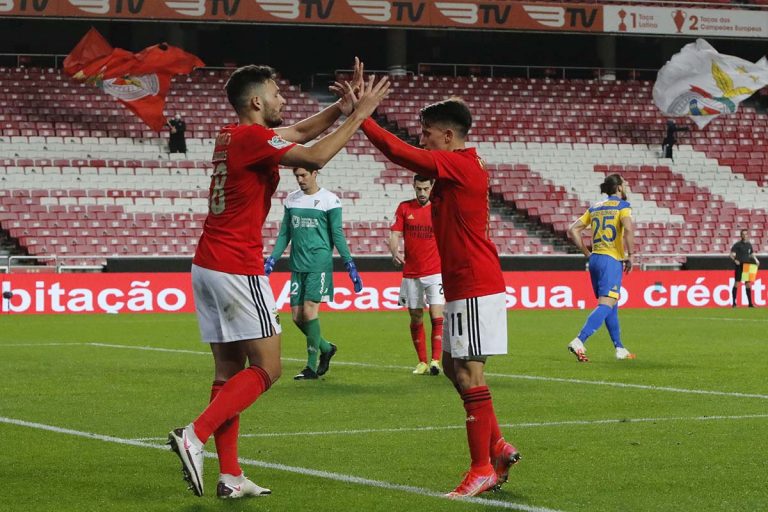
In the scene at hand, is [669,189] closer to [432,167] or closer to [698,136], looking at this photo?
[698,136]

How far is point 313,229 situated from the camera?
13.4m

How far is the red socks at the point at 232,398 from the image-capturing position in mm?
6355

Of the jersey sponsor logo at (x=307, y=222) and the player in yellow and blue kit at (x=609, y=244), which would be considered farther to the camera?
the player in yellow and blue kit at (x=609, y=244)

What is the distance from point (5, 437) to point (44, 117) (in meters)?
28.3

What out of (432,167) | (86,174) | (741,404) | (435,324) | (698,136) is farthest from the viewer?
(698,136)

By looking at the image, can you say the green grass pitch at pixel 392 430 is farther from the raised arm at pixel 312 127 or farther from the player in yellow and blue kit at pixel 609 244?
the raised arm at pixel 312 127

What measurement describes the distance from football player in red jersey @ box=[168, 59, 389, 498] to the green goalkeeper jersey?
6568 mm

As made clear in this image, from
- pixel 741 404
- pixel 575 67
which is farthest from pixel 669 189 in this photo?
pixel 741 404

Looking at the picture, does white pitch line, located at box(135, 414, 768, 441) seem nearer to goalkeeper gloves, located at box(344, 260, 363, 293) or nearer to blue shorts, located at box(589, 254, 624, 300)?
goalkeeper gloves, located at box(344, 260, 363, 293)

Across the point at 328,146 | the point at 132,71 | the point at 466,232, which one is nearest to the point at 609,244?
the point at 466,232

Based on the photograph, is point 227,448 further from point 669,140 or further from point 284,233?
point 669,140

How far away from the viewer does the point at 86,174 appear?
112ft

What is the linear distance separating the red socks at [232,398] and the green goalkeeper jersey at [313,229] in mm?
6726

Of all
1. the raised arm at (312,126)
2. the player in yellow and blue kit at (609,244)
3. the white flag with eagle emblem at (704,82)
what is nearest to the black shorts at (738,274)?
the white flag with eagle emblem at (704,82)
